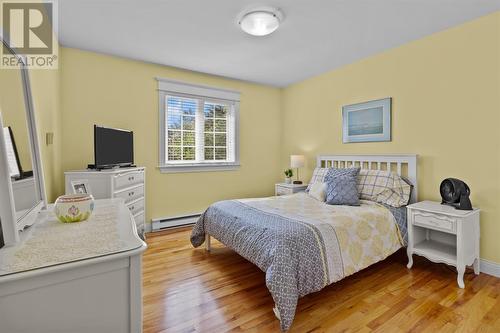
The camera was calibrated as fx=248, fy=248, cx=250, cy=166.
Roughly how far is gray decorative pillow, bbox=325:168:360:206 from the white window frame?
1.86 metres

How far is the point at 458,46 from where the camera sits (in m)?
2.55

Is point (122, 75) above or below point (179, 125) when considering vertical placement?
above

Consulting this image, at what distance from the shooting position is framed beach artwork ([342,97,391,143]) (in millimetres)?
3174

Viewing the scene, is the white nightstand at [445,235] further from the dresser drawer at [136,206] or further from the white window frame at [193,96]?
the dresser drawer at [136,206]

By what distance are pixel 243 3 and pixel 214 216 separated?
207 centimetres

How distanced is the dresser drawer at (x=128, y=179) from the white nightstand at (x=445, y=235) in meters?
3.06

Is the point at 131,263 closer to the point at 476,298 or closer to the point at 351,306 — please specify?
the point at 351,306

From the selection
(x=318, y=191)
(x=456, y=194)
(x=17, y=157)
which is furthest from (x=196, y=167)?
(x=456, y=194)

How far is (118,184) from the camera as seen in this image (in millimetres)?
2693

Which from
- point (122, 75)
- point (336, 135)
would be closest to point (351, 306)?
point (336, 135)

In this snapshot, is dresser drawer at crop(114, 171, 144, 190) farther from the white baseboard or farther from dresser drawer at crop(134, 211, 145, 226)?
the white baseboard

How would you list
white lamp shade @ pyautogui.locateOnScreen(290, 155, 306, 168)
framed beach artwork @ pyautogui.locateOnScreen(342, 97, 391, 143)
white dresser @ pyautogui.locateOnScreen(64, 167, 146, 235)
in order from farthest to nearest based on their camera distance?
white lamp shade @ pyautogui.locateOnScreen(290, 155, 306, 168), framed beach artwork @ pyautogui.locateOnScreen(342, 97, 391, 143), white dresser @ pyautogui.locateOnScreen(64, 167, 146, 235)

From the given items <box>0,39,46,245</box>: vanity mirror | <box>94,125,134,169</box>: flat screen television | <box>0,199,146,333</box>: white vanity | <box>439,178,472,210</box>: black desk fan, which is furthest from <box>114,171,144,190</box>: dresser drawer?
<box>439,178,472,210</box>: black desk fan

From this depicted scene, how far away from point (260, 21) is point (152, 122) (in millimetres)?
2117
